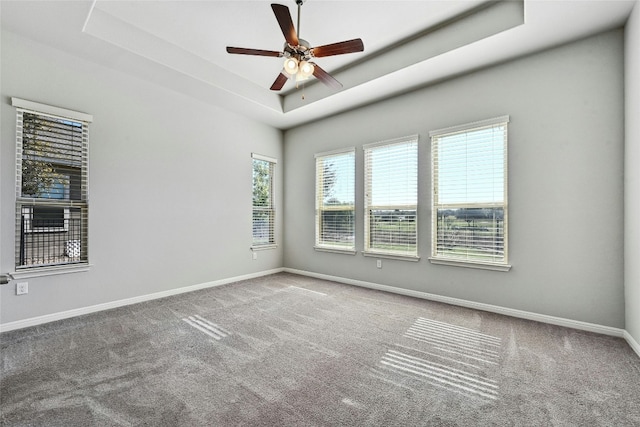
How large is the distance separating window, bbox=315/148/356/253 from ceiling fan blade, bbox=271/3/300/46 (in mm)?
2521

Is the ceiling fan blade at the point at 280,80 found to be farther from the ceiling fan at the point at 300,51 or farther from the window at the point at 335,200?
the window at the point at 335,200

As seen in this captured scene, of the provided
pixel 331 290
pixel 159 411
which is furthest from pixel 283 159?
pixel 159 411

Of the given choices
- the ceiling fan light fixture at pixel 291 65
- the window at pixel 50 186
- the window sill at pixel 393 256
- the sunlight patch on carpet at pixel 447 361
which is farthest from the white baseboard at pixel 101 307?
the ceiling fan light fixture at pixel 291 65

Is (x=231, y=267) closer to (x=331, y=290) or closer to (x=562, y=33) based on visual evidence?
(x=331, y=290)

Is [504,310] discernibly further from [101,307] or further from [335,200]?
[101,307]

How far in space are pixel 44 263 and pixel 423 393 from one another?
4.04 meters

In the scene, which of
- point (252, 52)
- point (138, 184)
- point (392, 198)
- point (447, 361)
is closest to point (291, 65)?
point (252, 52)

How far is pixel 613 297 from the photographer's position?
9.09 feet

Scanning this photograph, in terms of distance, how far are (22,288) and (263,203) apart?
348cm

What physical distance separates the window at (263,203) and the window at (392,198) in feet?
6.80

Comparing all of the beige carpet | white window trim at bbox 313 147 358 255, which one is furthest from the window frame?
the beige carpet

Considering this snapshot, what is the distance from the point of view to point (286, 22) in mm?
2324

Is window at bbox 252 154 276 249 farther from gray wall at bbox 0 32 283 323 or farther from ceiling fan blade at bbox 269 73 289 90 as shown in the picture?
ceiling fan blade at bbox 269 73 289 90

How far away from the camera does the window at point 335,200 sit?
4.94m
